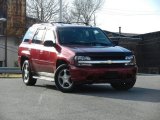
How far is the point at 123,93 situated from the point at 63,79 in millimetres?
1432

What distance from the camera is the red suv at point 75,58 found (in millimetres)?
11797

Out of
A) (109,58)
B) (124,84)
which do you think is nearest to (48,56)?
(109,58)

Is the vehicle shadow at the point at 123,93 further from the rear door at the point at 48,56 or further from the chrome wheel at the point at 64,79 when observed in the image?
the rear door at the point at 48,56

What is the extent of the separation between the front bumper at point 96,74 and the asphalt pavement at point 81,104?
1.00 feet

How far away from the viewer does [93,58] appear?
Answer: 38.6 feet

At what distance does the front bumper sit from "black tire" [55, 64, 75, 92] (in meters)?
0.24

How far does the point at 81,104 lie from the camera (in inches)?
387

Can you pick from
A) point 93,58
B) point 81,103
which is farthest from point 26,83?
point 81,103

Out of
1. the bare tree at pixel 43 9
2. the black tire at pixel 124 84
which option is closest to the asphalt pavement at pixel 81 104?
the black tire at pixel 124 84

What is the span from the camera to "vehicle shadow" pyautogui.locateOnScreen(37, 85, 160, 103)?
422 inches

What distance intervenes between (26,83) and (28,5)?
180 feet

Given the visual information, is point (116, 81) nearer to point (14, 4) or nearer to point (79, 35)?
point (79, 35)

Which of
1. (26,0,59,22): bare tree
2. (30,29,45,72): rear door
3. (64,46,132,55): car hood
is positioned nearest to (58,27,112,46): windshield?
(64,46,132,55): car hood

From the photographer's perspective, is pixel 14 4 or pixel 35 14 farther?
pixel 14 4
